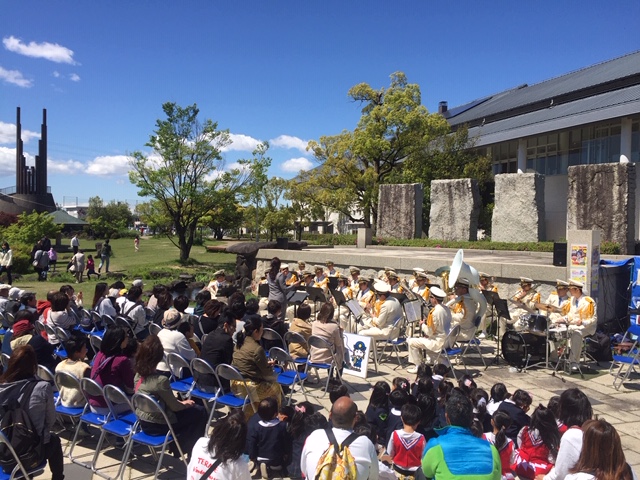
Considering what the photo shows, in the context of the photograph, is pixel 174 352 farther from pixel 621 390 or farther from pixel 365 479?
pixel 621 390

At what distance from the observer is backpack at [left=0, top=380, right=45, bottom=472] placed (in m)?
3.96

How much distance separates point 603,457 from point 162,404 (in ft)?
11.9

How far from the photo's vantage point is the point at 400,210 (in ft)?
103

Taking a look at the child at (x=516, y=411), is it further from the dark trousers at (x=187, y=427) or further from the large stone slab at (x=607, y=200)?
the large stone slab at (x=607, y=200)

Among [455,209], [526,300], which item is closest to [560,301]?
[526,300]

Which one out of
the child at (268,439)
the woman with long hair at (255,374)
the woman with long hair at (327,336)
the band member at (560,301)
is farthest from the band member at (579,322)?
the child at (268,439)

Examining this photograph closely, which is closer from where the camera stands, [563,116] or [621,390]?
[621,390]

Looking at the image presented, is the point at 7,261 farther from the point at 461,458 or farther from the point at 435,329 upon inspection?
the point at 461,458

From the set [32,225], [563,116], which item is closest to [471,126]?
[563,116]

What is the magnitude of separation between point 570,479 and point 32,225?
30.1 m

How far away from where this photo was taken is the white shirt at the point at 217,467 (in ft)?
11.2

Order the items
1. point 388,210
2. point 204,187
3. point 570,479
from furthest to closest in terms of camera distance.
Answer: point 388,210 < point 204,187 < point 570,479

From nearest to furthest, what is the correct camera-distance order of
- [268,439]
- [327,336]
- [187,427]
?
[268,439]
[187,427]
[327,336]

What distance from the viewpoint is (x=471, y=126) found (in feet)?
153
